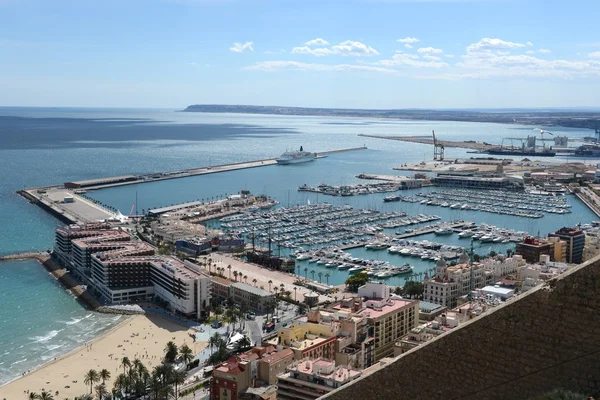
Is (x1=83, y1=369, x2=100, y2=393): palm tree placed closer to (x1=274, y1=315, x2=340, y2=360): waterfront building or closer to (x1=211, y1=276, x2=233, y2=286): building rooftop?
(x1=274, y1=315, x2=340, y2=360): waterfront building

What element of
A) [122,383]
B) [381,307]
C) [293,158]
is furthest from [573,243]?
[293,158]

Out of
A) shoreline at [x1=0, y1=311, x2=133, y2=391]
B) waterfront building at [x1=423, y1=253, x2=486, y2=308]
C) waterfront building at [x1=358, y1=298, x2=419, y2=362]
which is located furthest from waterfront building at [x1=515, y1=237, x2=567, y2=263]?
shoreline at [x1=0, y1=311, x2=133, y2=391]

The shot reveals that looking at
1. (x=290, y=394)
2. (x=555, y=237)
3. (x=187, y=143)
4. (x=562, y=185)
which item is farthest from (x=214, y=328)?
(x=187, y=143)

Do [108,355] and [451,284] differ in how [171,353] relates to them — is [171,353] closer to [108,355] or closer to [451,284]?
[108,355]

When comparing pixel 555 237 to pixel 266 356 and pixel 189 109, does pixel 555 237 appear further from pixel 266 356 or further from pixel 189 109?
pixel 189 109

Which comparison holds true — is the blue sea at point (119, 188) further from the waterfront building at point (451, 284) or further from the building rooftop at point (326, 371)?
the building rooftop at point (326, 371)

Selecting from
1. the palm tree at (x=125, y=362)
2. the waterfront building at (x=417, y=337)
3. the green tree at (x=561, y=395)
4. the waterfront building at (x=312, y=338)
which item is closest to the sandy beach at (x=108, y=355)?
the palm tree at (x=125, y=362)
